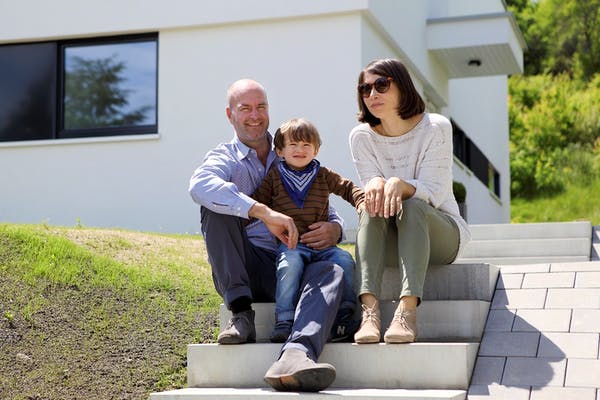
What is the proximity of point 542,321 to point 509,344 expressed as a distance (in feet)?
1.03

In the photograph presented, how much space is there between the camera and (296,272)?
4.18 m

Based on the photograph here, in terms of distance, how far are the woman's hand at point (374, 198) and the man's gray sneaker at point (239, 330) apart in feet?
2.48

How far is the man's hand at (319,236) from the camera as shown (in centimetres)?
432

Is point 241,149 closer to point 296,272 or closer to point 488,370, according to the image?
point 296,272

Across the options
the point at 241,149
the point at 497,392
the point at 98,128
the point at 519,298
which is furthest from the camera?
the point at 98,128

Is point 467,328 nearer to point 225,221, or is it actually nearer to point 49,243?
point 225,221

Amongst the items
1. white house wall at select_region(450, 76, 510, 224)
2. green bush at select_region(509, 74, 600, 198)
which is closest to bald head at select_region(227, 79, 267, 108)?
white house wall at select_region(450, 76, 510, 224)

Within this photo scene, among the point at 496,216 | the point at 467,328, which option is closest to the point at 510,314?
the point at 467,328

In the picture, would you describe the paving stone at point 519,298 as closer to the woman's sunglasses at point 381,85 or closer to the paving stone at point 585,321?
the paving stone at point 585,321

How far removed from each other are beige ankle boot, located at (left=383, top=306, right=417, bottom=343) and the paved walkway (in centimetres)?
34

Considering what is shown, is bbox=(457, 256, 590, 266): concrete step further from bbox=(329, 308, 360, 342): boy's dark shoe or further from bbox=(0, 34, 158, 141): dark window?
bbox=(0, 34, 158, 141): dark window

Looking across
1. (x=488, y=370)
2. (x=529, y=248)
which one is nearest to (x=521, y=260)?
(x=529, y=248)

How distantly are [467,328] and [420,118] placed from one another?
1055 mm

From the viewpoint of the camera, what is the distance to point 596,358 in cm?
397
